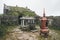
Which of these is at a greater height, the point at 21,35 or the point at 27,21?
the point at 27,21

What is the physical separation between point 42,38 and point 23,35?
2.02 m

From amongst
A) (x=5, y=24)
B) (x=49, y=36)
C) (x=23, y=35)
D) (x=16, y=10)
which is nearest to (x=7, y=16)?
(x=5, y=24)

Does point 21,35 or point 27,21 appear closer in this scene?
point 21,35

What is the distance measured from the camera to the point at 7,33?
65.7 ft

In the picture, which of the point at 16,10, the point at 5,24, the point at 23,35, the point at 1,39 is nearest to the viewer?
the point at 1,39

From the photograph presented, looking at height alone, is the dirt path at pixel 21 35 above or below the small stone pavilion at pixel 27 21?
below

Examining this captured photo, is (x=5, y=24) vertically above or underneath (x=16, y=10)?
underneath

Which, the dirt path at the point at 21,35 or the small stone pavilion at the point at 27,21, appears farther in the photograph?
the small stone pavilion at the point at 27,21

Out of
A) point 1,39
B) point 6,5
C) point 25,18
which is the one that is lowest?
point 1,39

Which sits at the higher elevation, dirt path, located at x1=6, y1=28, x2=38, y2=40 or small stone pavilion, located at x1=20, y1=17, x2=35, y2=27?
small stone pavilion, located at x1=20, y1=17, x2=35, y2=27

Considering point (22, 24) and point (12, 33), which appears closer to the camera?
point (12, 33)

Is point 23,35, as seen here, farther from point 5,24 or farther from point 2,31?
point 5,24

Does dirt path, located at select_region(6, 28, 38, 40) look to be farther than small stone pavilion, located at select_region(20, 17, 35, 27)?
No

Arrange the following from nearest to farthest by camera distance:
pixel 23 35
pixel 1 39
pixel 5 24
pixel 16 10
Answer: pixel 1 39 < pixel 23 35 < pixel 5 24 < pixel 16 10
